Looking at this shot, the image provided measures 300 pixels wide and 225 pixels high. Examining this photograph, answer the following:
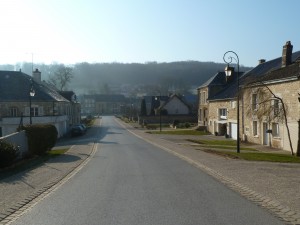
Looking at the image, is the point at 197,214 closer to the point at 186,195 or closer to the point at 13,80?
the point at 186,195

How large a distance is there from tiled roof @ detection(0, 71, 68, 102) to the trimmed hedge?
2614 centimetres

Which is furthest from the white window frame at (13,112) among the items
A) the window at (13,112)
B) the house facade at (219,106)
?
the house facade at (219,106)

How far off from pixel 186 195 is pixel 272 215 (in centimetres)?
268

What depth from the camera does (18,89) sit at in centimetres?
5228

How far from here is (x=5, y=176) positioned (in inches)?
592

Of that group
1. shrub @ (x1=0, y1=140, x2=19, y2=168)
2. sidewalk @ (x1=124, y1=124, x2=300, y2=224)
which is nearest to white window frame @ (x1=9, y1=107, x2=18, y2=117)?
shrub @ (x1=0, y1=140, x2=19, y2=168)

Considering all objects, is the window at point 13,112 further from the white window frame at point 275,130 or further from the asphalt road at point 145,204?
the asphalt road at point 145,204

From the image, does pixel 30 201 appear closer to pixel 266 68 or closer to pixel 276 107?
pixel 276 107

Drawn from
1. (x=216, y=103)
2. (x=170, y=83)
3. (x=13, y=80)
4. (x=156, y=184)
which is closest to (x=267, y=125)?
(x=216, y=103)

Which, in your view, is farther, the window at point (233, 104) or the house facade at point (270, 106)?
the window at point (233, 104)

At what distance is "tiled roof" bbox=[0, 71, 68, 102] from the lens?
51031 millimetres

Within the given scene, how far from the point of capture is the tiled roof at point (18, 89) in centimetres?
5103

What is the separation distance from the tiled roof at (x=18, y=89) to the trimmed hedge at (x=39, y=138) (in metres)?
26.1

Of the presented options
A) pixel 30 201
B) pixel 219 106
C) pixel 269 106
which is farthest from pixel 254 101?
pixel 30 201
